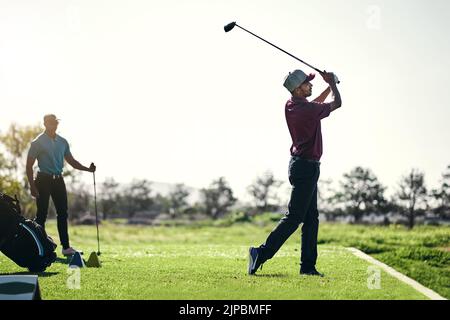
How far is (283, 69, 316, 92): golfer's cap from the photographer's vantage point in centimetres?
801

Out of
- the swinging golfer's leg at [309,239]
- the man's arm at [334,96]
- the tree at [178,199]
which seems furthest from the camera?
the tree at [178,199]

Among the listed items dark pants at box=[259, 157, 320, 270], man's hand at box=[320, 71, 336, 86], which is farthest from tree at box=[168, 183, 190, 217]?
man's hand at box=[320, 71, 336, 86]

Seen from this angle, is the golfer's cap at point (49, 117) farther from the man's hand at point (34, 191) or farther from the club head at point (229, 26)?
the club head at point (229, 26)

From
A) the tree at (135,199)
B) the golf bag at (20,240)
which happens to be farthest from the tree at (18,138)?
the tree at (135,199)

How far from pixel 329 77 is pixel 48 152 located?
4.80 metres

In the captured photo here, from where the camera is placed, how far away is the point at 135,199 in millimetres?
78688

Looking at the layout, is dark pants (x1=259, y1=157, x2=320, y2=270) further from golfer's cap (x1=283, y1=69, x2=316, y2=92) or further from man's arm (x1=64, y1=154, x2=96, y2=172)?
man's arm (x1=64, y1=154, x2=96, y2=172)

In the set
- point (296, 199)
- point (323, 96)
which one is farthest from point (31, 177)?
point (323, 96)

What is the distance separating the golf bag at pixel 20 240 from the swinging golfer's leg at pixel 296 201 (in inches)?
126

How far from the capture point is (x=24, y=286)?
5.81m

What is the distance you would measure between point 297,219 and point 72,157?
4.42 metres

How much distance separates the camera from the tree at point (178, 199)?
277 feet

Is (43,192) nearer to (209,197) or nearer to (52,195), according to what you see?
(52,195)

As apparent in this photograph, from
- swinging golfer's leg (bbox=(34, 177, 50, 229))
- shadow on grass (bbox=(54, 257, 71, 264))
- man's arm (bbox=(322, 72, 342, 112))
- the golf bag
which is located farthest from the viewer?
swinging golfer's leg (bbox=(34, 177, 50, 229))
